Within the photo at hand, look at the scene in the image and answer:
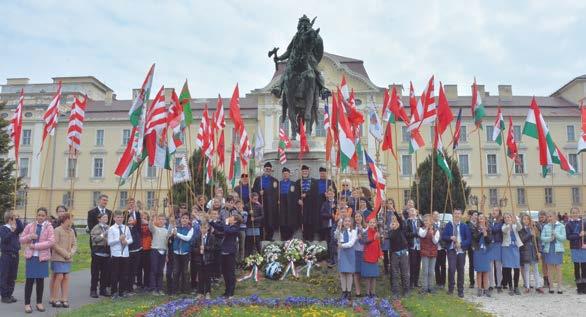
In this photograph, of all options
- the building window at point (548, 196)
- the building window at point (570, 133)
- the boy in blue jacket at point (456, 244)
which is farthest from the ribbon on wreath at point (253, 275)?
the building window at point (570, 133)

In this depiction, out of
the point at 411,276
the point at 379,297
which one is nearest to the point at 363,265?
the point at 379,297

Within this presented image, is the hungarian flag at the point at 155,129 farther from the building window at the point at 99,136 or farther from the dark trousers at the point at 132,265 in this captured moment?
the building window at the point at 99,136

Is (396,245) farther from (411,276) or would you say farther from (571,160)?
(571,160)

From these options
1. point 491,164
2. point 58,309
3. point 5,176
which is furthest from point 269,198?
point 491,164

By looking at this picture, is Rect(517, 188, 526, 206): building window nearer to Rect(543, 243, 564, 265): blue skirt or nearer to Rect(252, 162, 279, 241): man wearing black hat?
Rect(543, 243, 564, 265): blue skirt

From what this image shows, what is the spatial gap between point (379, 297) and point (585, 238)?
5.32m

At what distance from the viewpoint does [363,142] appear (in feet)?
159

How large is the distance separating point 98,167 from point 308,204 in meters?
48.0

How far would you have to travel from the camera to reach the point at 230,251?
966 centimetres

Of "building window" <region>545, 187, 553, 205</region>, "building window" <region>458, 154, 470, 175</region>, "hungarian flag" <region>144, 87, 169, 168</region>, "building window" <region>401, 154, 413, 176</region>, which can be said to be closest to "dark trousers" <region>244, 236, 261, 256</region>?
"hungarian flag" <region>144, 87, 169, 168</region>

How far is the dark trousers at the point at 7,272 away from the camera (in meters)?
9.59

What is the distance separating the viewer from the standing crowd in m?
9.62

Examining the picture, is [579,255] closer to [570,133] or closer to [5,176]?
[5,176]

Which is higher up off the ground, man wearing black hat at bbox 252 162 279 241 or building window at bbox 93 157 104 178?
building window at bbox 93 157 104 178
